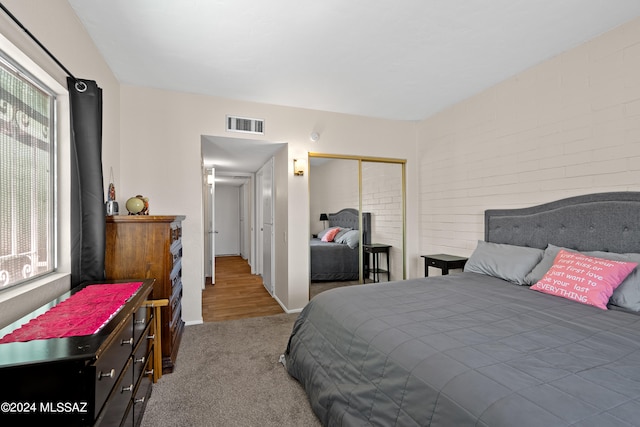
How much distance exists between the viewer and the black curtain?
1.90 metres

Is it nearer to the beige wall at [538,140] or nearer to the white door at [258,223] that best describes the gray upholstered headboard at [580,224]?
the beige wall at [538,140]

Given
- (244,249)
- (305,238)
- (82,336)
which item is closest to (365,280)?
(305,238)

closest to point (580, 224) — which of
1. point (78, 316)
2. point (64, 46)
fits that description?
point (78, 316)

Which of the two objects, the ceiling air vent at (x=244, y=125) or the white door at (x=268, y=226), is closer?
the ceiling air vent at (x=244, y=125)

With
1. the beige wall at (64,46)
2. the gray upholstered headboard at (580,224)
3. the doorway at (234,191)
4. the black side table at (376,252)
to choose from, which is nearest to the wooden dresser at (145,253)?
the beige wall at (64,46)

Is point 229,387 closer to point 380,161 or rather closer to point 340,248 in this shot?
point 340,248

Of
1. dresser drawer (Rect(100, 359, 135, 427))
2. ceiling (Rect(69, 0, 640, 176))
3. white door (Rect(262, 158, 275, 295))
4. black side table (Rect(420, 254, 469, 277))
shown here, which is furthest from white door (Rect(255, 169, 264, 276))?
dresser drawer (Rect(100, 359, 135, 427))

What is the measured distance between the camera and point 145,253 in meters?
2.27

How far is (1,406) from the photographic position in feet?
2.90

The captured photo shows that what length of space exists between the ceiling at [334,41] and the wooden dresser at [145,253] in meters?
1.40

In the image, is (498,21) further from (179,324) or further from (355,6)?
(179,324)

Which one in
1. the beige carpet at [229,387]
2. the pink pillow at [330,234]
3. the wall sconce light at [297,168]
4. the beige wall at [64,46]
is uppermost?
the beige wall at [64,46]

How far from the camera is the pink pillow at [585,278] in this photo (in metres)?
1.90

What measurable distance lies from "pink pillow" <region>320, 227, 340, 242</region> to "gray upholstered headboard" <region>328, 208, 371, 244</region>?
0.22ft
